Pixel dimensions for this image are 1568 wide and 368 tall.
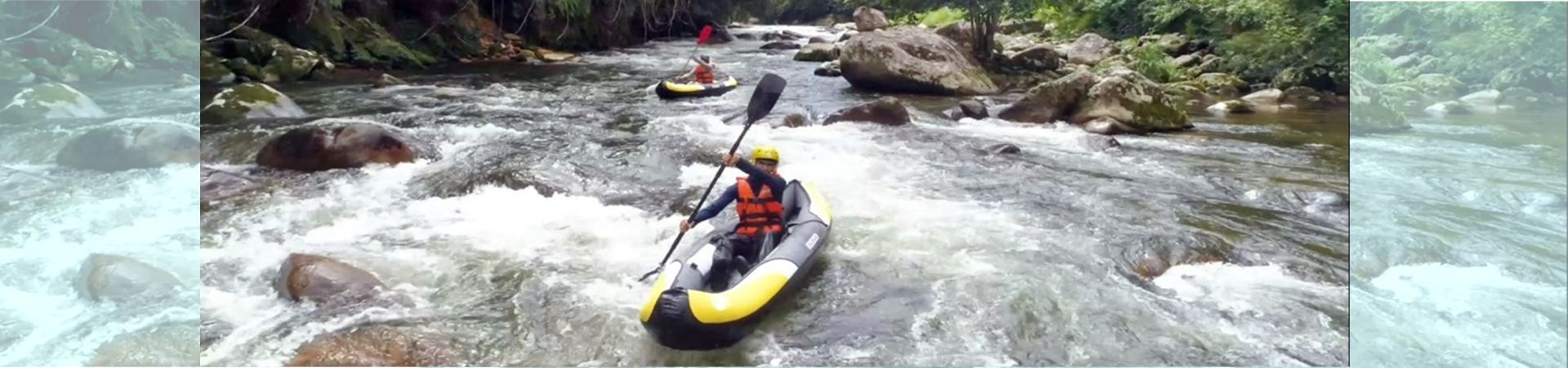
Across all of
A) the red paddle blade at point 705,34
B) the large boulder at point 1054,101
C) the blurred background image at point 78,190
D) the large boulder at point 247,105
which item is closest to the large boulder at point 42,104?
the blurred background image at point 78,190

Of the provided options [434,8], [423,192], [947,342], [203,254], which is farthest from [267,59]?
[947,342]

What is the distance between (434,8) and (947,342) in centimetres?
784

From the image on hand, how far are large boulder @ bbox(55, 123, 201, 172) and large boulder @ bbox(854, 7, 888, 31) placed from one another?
575cm

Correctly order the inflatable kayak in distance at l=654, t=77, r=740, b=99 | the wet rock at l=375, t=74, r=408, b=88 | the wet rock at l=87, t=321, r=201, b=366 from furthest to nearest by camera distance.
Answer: the wet rock at l=375, t=74, r=408, b=88 < the inflatable kayak in distance at l=654, t=77, r=740, b=99 < the wet rock at l=87, t=321, r=201, b=366

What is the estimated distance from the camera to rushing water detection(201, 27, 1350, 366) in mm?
2521

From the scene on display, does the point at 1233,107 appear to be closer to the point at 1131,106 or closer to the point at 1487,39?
the point at 1131,106

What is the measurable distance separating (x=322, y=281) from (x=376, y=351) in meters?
0.47

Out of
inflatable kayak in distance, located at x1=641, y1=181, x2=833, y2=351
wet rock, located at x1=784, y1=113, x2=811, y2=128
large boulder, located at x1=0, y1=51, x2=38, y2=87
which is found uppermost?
large boulder, located at x1=0, y1=51, x2=38, y2=87

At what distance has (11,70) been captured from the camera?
198 centimetres

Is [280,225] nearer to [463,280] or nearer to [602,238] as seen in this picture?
[463,280]

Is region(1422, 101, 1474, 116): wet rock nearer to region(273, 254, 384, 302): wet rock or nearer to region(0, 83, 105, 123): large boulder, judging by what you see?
region(273, 254, 384, 302): wet rock

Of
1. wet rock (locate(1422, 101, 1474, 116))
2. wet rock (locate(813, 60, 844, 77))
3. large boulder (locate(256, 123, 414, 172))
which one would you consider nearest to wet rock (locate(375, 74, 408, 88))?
large boulder (locate(256, 123, 414, 172))

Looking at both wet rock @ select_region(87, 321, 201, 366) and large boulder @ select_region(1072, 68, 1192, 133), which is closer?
wet rock @ select_region(87, 321, 201, 366)

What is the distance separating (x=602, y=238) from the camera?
3.37 m
